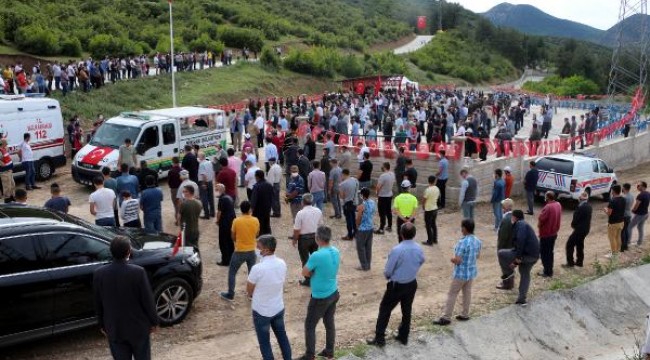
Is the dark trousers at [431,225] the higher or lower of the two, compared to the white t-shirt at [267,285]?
lower

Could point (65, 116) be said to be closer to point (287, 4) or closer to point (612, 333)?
point (612, 333)

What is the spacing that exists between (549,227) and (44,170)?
1307 cm

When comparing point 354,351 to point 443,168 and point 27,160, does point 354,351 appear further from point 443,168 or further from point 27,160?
point 27,160

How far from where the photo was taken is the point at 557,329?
9.98 metres

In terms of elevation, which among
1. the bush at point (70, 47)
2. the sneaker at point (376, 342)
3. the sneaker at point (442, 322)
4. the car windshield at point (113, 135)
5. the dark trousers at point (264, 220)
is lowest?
the sneaker at point (442, 322)

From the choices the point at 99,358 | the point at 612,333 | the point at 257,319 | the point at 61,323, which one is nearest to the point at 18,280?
the point at 61,323

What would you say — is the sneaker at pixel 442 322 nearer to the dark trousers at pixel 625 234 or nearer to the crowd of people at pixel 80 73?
the dark trousers at pixel 625 234

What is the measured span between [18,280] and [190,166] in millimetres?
7558

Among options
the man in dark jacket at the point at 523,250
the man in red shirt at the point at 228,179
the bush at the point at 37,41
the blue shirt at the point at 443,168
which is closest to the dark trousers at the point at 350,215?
the man in red shirt at the point at 228,179

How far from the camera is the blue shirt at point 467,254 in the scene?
27.7 ft

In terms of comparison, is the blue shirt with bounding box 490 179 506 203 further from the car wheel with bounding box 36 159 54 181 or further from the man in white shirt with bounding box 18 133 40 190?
the car wheel with bounding box 36 159 54 181

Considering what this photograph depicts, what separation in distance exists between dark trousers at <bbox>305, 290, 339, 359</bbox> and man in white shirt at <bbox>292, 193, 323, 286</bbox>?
8.94ft

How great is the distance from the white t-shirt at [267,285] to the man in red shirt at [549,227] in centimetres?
608

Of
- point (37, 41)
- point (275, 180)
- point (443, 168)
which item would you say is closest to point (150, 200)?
point (275, 180)
